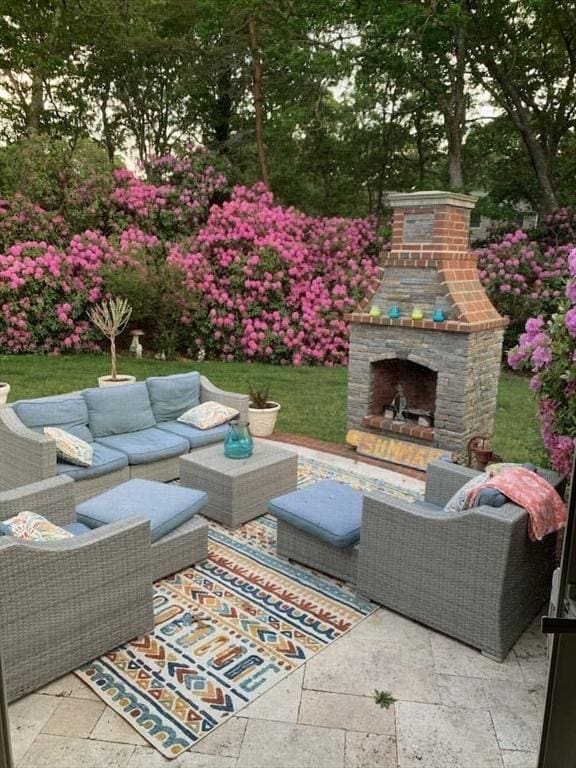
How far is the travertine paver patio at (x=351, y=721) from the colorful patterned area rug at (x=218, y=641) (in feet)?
0.23

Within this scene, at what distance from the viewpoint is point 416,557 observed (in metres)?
2.78

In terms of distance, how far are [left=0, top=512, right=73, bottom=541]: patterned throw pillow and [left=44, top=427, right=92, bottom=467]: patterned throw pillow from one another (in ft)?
4.49

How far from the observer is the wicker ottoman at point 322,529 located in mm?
3146

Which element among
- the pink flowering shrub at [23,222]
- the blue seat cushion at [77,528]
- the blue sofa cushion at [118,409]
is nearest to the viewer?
the blue seat cushion at [77,528]

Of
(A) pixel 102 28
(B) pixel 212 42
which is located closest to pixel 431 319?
(A) pixel 102 28

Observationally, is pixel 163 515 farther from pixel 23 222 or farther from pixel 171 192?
pixel 171 192

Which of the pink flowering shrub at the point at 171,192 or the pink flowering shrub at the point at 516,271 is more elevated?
the pink flowering shrub at the point at 171,192

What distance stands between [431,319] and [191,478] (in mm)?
2542

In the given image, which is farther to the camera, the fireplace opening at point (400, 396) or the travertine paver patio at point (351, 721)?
the fireplace opening at point (400, 396)

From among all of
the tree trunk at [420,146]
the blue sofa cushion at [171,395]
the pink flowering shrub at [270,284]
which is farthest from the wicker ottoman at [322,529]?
the tree trunk at [420,146]

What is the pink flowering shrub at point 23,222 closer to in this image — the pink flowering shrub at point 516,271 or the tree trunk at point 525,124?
→ the pink flowering shrub at point 516,271

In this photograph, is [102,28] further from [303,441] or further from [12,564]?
[303,441]

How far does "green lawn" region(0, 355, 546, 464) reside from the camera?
19.9 ft

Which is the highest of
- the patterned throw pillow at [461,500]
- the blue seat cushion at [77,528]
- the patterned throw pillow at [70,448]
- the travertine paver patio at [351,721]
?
the patterned throw pillow at [461,500]
